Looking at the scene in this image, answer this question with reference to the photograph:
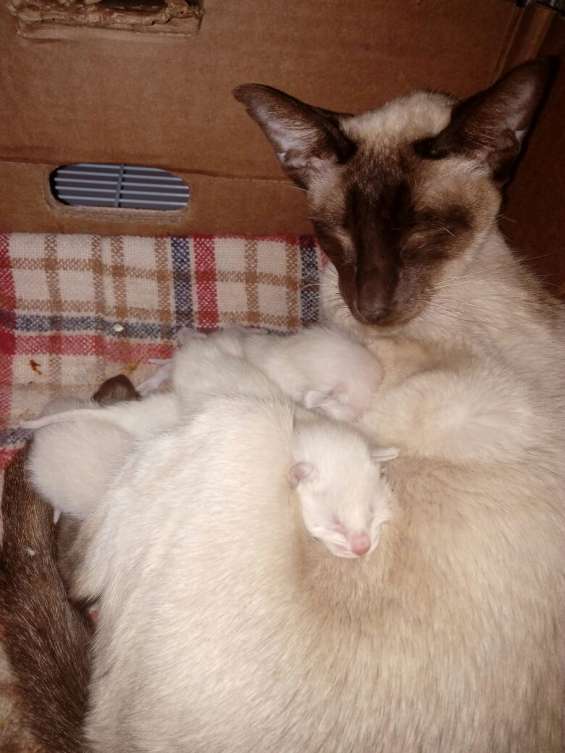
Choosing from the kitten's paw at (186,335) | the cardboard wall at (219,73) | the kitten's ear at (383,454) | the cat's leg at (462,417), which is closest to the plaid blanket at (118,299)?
the kitten's paw at (186,335)

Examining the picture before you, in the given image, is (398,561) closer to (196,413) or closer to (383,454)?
(383,454)

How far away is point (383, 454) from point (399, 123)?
0.90m

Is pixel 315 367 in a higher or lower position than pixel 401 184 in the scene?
lower

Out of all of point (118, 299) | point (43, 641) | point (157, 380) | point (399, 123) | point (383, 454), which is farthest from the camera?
point (118, 299)

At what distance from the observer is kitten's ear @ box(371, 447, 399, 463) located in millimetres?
1467

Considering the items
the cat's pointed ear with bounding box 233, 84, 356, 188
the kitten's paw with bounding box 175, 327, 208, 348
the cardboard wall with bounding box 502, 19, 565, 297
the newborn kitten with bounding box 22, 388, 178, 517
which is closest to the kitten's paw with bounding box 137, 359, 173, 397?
the kitten's paw with bounding box 175, 327, 208, 348

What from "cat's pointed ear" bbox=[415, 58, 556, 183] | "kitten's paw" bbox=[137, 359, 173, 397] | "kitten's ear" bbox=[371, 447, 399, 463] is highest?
"cat's pointed ear" bbox=[415, 58, 556, 183]

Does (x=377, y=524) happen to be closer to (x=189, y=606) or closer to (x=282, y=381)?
(x=189, y=606)

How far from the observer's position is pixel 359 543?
1.35 metres

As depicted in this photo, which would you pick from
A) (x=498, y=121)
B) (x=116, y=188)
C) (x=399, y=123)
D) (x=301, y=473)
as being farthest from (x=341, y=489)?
(x=116, y=188)

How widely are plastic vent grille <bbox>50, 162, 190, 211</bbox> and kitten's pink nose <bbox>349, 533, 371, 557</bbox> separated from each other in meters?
1.49

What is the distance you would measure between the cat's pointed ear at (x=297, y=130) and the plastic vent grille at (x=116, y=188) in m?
0.70

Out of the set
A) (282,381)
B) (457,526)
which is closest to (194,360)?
(282,381)

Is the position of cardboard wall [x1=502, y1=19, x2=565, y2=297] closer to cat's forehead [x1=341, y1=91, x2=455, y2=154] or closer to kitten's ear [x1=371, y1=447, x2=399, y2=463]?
cat's forehead [x1=341, y1=91, x2=455, y2=154]
